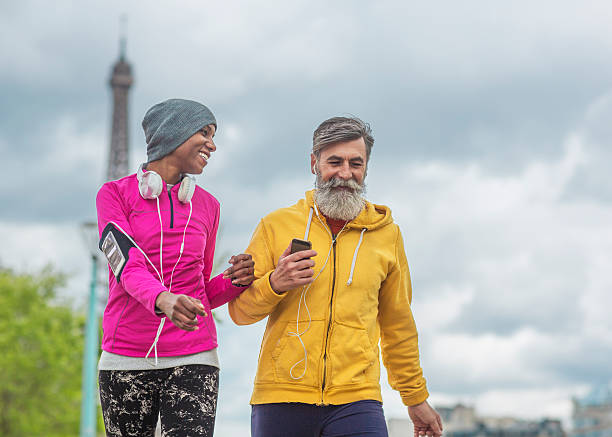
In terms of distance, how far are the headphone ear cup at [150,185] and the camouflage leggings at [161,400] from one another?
844 mm

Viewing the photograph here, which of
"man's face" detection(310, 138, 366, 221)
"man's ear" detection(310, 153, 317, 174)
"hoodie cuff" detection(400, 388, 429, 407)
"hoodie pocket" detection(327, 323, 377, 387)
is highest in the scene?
"man's ear" detection(310, 153, 317, 174)

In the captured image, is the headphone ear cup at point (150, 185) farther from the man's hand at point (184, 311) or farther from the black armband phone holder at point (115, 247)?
the man's hand at point (184, 311)

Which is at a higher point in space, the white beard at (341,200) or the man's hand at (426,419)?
the white beard at (341,200)

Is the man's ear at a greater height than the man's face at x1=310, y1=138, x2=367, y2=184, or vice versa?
the man's ear

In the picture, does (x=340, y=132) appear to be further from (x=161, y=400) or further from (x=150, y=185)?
(x=161, y=400)

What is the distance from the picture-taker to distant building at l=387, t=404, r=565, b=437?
307 ft

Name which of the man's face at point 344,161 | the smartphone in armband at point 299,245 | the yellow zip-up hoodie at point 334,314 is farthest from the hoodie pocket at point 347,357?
the man's face at point 344,161

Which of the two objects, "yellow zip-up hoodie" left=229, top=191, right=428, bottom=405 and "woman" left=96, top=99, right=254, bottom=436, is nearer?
"woman" left=96, top=99, right=254, bottom=436

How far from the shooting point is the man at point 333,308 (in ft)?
14.7

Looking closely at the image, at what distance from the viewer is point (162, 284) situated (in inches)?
154

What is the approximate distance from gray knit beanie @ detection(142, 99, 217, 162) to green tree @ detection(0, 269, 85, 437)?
28.8 meters

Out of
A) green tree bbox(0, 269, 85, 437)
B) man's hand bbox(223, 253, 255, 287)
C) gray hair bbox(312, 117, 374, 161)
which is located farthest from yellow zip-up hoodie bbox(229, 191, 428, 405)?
green tree bbox(0, 269, 85, 437)

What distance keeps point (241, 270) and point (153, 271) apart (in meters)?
0.46

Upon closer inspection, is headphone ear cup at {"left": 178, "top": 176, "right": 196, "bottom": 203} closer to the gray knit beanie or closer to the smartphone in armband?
the gray knit beanie
